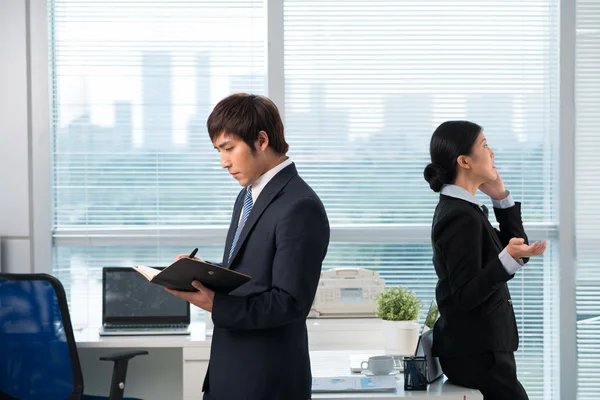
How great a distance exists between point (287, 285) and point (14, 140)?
2.58m

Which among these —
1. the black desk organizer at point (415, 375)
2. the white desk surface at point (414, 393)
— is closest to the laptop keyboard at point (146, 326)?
the white desk surface at point (414, 393)

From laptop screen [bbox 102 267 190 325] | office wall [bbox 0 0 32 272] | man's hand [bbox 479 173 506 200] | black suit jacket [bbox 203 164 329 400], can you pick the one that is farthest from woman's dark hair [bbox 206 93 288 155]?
office wall [bbox 0 0 32 272]

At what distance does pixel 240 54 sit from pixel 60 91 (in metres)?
0.99

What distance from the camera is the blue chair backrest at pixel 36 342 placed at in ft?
10.4

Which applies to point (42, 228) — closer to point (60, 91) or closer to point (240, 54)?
point (60, 91)

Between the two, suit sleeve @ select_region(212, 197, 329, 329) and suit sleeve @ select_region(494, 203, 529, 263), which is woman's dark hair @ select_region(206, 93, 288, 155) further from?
suit sleeve @ select_region(494, 203, 529, 263)

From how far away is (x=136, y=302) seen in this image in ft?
12.0

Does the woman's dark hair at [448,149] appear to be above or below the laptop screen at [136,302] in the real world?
above

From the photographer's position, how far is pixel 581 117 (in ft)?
13.8

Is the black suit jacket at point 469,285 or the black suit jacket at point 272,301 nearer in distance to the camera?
the black suit jacket at point 272,301

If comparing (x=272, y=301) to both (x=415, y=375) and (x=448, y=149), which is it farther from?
(x=448, y=149)

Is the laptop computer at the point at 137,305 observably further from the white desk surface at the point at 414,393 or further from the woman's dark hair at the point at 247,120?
the woman's dark hair at the point at 247,120

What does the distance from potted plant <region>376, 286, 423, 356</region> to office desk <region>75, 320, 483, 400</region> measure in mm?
119

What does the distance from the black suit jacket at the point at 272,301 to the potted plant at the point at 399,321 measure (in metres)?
1.09
